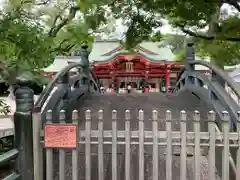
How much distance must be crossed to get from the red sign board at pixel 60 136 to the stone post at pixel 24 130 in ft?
0.61

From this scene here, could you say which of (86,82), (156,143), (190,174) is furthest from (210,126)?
(86,82)

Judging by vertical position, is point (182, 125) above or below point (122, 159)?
above

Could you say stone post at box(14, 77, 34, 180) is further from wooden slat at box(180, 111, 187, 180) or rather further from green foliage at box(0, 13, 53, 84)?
wooden slat at box(180, 111, 187, 180)

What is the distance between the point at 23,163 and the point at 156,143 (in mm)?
1311

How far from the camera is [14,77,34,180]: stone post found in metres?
2.94

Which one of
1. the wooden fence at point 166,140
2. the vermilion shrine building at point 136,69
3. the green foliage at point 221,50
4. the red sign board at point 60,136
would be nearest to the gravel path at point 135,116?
the wooden fence at point 166,140

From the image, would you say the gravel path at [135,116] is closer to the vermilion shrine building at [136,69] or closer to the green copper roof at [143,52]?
the green copper roof at [143,52]

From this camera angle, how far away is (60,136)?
9.59 feet

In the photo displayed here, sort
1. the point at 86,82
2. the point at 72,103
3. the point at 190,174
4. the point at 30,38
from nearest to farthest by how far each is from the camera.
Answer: the point at 30,38
the point at 190,174
the point at 72,103
the point at 86,82

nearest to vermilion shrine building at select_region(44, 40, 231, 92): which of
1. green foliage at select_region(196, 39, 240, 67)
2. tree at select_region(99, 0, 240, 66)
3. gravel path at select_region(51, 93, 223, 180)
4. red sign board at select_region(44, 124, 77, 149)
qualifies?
green foliage at select_region(196, 39, 240, 67)

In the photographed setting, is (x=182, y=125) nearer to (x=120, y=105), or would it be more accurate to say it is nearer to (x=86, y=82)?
(x=120, y=105)

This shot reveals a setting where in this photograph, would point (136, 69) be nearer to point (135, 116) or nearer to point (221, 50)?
point (221, 50)

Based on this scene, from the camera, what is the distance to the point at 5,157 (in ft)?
8.58

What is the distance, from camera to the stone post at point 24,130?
294cm
